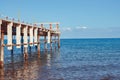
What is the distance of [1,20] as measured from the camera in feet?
124

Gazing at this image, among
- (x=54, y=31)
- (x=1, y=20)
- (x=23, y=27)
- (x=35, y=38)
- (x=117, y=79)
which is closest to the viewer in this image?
(x=117, y=79)

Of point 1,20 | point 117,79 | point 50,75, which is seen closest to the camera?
point 117,79

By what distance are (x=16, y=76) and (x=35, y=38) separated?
28381 mm

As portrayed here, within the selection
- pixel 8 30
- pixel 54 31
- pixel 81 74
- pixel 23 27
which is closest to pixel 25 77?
pixel 81 74

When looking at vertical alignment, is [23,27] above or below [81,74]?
above

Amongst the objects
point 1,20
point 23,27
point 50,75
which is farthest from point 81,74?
point 23,27

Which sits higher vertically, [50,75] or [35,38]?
[35,38]

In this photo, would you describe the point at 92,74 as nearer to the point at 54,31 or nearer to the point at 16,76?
the point at 16,76

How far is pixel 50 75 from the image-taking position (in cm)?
3384

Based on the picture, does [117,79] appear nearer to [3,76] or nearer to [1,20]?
[3,76]

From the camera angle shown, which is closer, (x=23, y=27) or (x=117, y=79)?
(x=117, y=79)

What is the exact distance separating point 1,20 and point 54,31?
48304 mm

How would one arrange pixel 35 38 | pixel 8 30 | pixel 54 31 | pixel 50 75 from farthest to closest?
1. pixel 54 31
2. pixel 35 38
3. pixel 8 30
4. pixel 50 75

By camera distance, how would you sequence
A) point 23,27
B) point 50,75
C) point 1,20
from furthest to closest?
point 23,27, point 1,20, point 50,75
